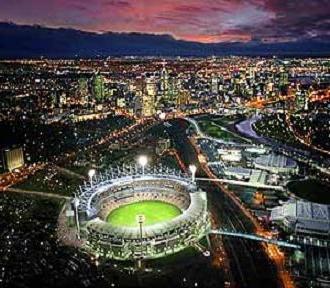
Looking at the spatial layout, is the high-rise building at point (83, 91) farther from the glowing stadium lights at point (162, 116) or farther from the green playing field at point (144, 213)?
the green playing field at point (144, 213)

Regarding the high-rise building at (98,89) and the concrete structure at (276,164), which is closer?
the concrete structure at (276,164)

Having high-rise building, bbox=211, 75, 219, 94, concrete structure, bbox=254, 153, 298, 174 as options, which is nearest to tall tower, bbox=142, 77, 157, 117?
high-rise building, bbox=211, 75, 219, 94

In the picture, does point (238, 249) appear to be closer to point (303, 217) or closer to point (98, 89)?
point (303, 217)

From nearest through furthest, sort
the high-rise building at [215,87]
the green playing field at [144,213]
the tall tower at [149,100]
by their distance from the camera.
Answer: the green playing field at [144,213], the tall tower at [149,100], the high-rise building at [215,87]

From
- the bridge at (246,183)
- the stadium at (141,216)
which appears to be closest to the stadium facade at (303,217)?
the stadium at (141,216)

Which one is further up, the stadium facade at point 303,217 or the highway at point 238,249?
the stadium facade at point 303,217

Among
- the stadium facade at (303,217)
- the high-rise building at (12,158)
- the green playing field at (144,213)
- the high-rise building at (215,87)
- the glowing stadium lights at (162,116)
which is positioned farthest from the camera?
the high-rise building at (215,87)

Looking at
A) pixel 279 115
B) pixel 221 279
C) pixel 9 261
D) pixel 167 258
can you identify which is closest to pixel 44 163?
pixel 9 261

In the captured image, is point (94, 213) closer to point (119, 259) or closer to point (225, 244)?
point (119, 259)
